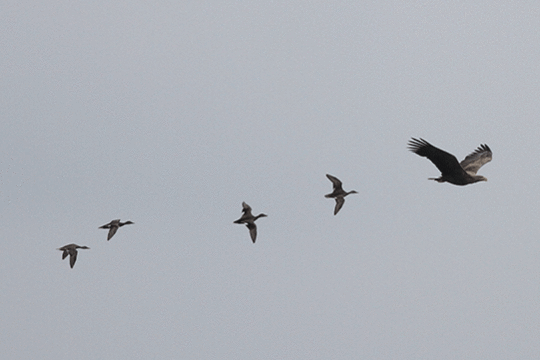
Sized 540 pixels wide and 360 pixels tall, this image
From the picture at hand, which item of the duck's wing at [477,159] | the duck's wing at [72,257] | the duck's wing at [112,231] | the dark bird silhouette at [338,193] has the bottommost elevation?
the duck's wing at [72,257]

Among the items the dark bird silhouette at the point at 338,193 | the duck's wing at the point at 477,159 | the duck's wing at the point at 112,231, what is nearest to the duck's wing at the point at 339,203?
the dark bird silhouette at the point at 338,193

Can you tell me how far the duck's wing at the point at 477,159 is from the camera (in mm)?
44594

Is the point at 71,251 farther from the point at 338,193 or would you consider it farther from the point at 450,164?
the point at 450,164

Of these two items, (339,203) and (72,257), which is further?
Result: (72,257)

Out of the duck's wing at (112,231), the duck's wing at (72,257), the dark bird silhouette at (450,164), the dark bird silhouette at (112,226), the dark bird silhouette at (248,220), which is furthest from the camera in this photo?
the duck's wing at (72,257)

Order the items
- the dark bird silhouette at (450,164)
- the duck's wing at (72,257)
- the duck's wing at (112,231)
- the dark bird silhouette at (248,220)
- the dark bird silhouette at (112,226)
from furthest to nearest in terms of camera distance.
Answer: the duck's wing at (72,257) → the dark bird silhouette at (112,226) → the duck's wing at (112,231) → the dark bird silhouette at (248,220) → the dark bird silhouette at (450,164)

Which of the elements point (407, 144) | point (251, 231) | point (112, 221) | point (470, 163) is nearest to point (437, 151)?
point (407, 144)

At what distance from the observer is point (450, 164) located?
38.3 metres

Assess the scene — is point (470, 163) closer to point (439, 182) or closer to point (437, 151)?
point (439, 182)

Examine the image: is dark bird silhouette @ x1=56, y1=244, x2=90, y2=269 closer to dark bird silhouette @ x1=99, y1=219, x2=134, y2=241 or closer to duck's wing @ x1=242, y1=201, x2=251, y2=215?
dark bird silhouette @ x1=99, y1=219, x2=134, y2=241

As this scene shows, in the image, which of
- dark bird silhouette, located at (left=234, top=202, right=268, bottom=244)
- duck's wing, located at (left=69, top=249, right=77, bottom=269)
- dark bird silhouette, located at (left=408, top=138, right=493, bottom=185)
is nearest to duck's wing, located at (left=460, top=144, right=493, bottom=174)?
dark bird silhouette, located at (left=408, top=138, right=493, bottom=185)

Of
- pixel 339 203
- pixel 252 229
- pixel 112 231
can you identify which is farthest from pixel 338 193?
pixel 112 231

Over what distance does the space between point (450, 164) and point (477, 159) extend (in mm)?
7983

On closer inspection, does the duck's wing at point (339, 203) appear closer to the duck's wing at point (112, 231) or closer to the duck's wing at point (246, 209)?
the duck's wing at point (246, 209)
